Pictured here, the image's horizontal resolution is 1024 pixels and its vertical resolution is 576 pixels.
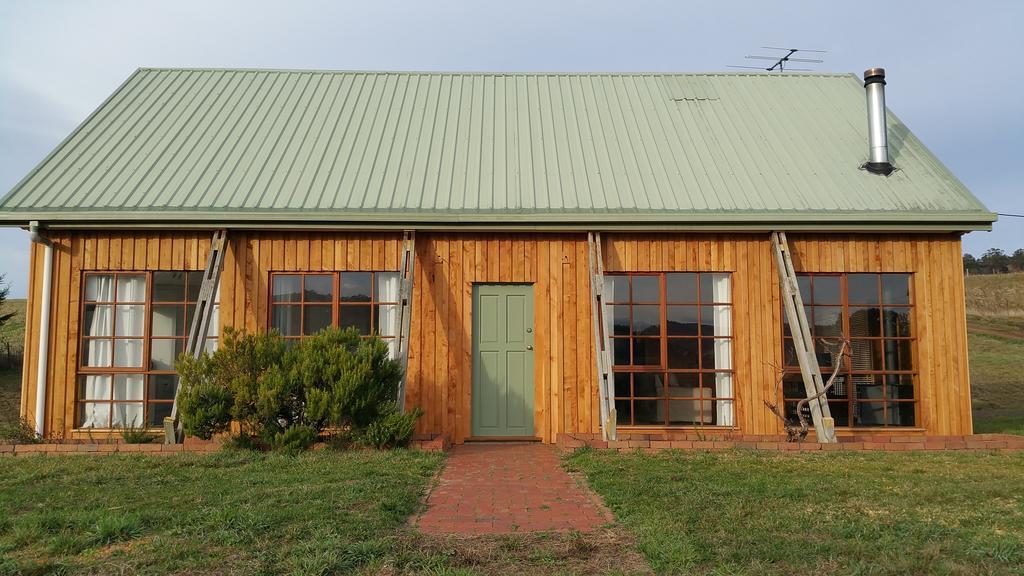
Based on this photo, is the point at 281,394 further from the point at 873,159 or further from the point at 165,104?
the point at 873,159

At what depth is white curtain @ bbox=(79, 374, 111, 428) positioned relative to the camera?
9.70 m

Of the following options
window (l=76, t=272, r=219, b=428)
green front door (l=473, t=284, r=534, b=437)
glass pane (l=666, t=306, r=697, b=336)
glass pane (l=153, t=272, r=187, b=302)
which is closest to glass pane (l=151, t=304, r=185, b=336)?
window (l=76, t=272, r=219, b=428)

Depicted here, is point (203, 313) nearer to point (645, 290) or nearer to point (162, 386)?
point (162, 386)

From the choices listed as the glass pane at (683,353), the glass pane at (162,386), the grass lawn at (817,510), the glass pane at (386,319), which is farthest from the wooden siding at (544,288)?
the grass lawn at (817,510)

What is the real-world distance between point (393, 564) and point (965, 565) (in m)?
3.17

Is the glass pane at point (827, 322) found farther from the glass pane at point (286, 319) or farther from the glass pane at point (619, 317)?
the glass pane at point (286, 319)

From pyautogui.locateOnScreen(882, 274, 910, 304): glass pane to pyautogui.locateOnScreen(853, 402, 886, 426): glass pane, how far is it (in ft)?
4.52

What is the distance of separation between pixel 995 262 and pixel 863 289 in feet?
197

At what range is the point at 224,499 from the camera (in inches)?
228

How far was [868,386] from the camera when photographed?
32.7ft

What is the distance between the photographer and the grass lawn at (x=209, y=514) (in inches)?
172

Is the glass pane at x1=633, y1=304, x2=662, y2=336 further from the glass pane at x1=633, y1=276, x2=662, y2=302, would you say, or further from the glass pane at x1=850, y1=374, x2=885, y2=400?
the glass pane at x1=850, y1=374, x2=885, y2=400

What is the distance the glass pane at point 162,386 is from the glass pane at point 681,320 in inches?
253

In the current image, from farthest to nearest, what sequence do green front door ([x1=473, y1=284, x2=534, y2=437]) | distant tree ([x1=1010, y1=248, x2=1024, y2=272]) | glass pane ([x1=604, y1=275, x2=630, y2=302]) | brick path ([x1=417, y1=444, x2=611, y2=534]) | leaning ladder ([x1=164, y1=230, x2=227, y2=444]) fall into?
distant tree ([x1=1010, y1=248, x2=1024, y2=272])
glass pane ([x1=604, y1=275, x2=630, y2=302])
green front door ([x1=473, y1=284, x2=534, y2=437])
leaning ladder ([x1=164, y1=230, x2=227, y2=444])
brick path ([x1=417, y1=444, x2=611, y2=534])
